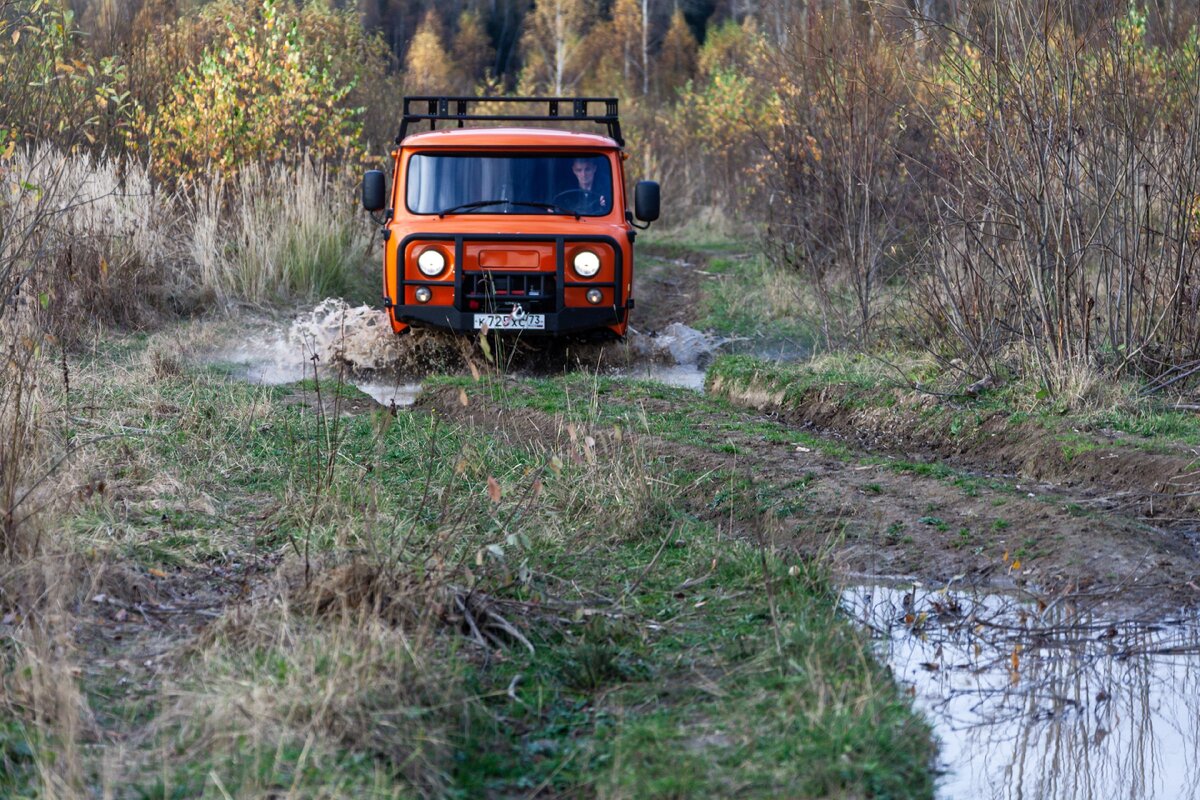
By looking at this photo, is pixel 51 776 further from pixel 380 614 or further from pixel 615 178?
pixel 615 178

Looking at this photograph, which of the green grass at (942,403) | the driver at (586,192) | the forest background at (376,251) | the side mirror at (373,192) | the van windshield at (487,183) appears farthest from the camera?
the driver at (586,192)

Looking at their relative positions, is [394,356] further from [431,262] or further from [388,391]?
[431,262]

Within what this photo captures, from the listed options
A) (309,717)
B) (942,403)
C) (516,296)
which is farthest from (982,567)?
(516,296)

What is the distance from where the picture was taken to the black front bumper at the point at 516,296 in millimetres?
9367

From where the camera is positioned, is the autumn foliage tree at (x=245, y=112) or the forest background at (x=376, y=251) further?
the autumn foliage tree at (x=245, y=112)

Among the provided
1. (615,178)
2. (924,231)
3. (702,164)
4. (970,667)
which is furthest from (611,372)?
(702,164)

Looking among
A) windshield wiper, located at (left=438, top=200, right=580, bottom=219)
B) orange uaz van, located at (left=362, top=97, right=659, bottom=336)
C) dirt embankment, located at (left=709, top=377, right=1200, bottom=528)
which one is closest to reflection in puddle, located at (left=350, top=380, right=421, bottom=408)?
orange uaz van, located at (left=362, top=97, right=659, bottom=336)

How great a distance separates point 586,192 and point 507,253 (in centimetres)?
86

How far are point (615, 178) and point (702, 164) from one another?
14.1 m

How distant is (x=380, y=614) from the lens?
3.96 meters

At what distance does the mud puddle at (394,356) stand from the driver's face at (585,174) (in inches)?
47.3

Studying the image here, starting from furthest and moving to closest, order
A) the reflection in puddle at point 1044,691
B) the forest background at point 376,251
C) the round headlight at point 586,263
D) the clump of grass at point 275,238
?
the clump of grass at point 275,238 < the round headlight at point 586,263 < the forest background at point 376,251 < the reflection in puddle at point 1044,691

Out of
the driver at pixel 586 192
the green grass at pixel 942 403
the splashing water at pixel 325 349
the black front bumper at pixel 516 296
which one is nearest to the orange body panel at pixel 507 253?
the black front bumper at pixel 516 296

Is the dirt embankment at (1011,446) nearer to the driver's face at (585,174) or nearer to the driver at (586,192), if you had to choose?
the driver at (586,192)
